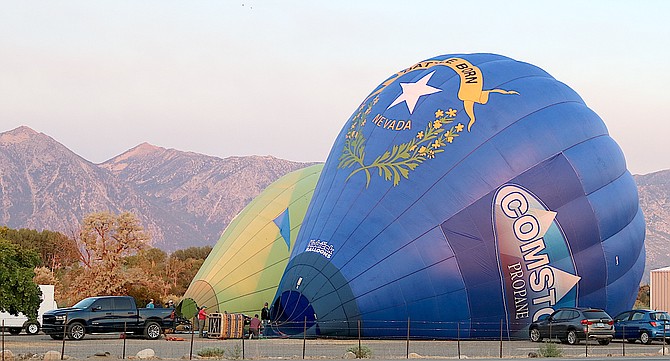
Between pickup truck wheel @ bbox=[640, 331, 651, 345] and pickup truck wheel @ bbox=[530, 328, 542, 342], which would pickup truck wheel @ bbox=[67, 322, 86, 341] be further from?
pickup truck wheel @ bbox=[640, 331, 651, 345]

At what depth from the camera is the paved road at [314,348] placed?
28.8m

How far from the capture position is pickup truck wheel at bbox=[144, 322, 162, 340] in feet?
123

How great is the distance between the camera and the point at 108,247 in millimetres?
69250

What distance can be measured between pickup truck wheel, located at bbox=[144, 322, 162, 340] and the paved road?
1395 millimetres

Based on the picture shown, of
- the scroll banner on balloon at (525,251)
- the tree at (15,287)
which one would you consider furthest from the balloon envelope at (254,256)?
the scroll banner on balloon at (525,251)

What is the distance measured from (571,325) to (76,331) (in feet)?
52.7

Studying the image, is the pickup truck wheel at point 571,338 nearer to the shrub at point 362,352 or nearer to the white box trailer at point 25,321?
the shrub at point 362,352

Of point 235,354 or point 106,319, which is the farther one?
point 106,319

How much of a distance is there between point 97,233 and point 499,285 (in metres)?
41.1

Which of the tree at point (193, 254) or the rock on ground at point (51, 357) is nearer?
the rock on ground at point (51, 357)

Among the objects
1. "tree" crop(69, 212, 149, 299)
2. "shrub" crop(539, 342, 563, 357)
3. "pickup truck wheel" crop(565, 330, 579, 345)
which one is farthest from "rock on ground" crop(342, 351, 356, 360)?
"tree" crop(69, 212, 149, 299)

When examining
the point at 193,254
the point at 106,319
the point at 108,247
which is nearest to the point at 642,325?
the point at 106,319

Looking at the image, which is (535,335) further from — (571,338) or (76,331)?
(76,331)

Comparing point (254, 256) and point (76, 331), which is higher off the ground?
point (254, 256)
